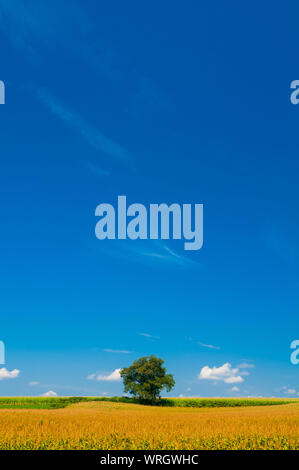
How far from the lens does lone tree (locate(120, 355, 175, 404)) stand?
88.0m

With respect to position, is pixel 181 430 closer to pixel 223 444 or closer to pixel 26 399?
pixel 223 444

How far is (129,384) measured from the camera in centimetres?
8950

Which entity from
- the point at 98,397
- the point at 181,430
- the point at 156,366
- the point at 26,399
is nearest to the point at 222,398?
the point at 156,366

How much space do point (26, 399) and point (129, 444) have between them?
84009mm

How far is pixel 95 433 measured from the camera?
18.7 metres

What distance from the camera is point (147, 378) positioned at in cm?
8900

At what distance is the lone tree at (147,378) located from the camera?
88.0m
